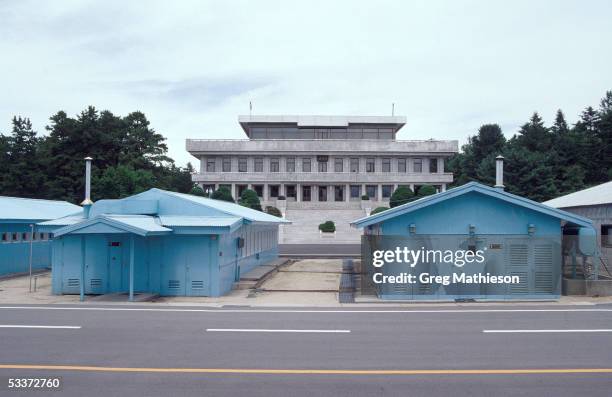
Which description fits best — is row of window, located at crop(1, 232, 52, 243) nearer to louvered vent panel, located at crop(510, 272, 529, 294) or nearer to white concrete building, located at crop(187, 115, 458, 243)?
louvered vent panel, located at crop(510, 272, 529, 294)

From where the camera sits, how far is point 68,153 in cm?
6806

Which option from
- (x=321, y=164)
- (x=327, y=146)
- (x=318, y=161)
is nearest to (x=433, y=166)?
(x=327, y=146)

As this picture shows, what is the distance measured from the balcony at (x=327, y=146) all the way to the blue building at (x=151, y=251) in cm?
5590

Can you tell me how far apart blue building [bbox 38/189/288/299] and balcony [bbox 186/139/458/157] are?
55902 mm

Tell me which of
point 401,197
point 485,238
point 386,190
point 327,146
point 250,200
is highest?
point 327,146

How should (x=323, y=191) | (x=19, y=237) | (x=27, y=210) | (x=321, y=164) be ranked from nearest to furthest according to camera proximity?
(x=19, y=237)
(x=27, y=210)
(x=321, y=164)
(x=323, y=191)

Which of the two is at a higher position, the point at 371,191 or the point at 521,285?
the point at 371,191

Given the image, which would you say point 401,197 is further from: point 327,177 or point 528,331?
point 528,331

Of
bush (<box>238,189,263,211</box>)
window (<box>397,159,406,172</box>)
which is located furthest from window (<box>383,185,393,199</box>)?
bush (<box>238,189,263,211</box>)

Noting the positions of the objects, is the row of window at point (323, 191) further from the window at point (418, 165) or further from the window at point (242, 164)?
the window at point (418, 165)

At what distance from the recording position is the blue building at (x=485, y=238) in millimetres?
19219

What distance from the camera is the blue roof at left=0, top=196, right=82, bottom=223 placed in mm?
27692

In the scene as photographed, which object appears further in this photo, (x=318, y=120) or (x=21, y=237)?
(x=318, y=120)

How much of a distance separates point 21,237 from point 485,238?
22.9m
